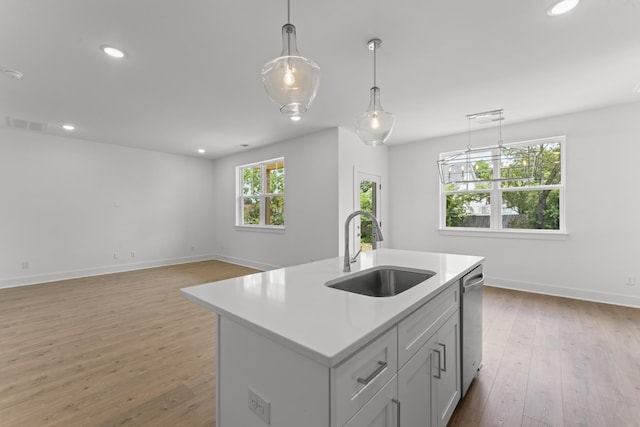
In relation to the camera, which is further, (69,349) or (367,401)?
(69,349)

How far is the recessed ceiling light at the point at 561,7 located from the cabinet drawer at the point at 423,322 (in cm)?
200

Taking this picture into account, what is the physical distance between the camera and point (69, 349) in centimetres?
257

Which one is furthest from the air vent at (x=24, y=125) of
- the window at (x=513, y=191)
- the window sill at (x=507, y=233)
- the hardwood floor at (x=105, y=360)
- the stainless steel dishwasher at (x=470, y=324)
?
the window sill at (x=507, y=233)

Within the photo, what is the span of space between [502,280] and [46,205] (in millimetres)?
7858

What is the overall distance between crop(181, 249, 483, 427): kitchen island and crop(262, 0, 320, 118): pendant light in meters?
1.03

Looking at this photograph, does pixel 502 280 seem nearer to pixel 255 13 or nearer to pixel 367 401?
pixel 367 401

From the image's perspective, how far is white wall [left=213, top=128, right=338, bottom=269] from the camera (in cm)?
472

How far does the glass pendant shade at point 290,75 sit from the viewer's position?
153 centimetres

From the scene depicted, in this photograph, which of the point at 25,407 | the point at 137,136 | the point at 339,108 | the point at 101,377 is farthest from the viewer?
the point at 137,136

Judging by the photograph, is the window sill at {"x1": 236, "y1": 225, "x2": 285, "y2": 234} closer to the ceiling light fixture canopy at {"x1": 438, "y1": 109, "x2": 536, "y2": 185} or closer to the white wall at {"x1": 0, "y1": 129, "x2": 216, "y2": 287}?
the white wall at {"x1": 0, "y1": 129, "x2": 216, "y2": 287}

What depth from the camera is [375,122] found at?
2.21 meters

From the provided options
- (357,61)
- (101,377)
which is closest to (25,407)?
(101,377)

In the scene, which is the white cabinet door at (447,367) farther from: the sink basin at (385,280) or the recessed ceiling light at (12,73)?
the recessed ceiling light at (12,73)

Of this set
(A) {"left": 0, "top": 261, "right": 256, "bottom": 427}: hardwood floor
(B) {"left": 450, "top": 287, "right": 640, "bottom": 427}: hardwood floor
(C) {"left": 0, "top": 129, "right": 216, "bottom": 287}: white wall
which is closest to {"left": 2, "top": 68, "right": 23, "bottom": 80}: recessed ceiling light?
(A) {"left": 0, "top": 261, "right": 256, "bottom": 427}: hardwood floor
